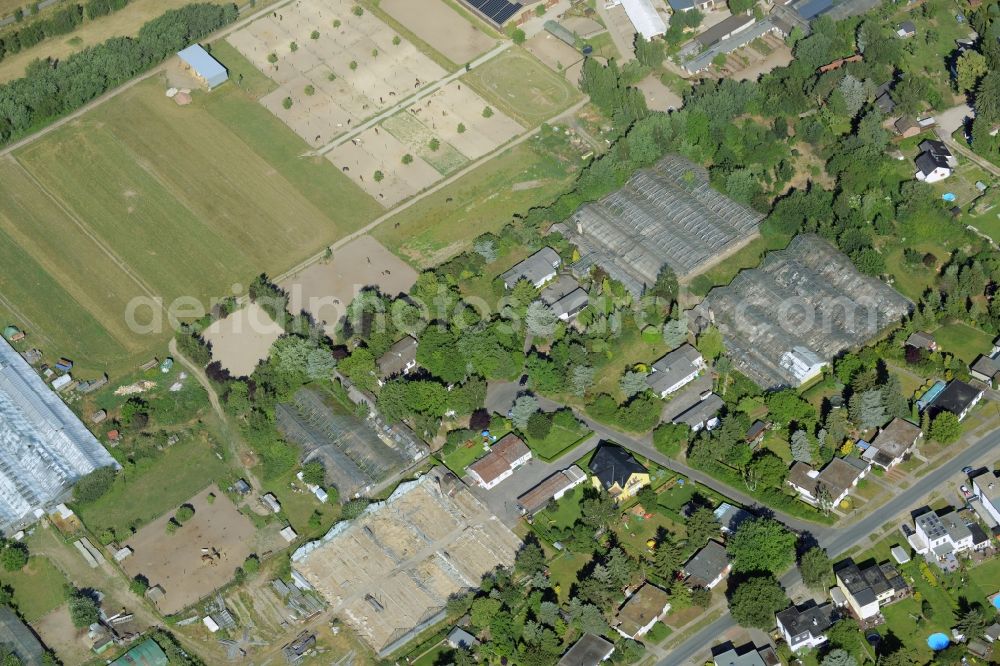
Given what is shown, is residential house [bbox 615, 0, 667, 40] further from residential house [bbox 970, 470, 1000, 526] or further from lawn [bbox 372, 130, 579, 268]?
residential house [bbox 970, 470, 1000, 526]

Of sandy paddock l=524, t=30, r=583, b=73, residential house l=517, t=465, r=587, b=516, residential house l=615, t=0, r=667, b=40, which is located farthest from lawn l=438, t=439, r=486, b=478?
residential house l=615, t=0, r=667, b=40

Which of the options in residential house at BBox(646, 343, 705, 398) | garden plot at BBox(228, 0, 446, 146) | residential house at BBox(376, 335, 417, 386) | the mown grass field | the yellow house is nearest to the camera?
the yellow house

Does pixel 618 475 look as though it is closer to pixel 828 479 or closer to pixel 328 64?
pixel 828 479

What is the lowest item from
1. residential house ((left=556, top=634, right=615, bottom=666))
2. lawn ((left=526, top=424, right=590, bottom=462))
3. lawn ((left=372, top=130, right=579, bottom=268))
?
residential house ((left=556, top=634, right=615, bottom=666))

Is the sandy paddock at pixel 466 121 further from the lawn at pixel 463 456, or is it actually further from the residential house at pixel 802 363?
the residential house at pixel 802 363

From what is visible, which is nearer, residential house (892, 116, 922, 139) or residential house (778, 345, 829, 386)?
residential house (778, 345, 829, 386)

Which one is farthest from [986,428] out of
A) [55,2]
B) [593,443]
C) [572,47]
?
[55,2]

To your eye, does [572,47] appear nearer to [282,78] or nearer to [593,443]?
[282,78]

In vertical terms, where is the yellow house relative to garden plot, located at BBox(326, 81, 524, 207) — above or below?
below
